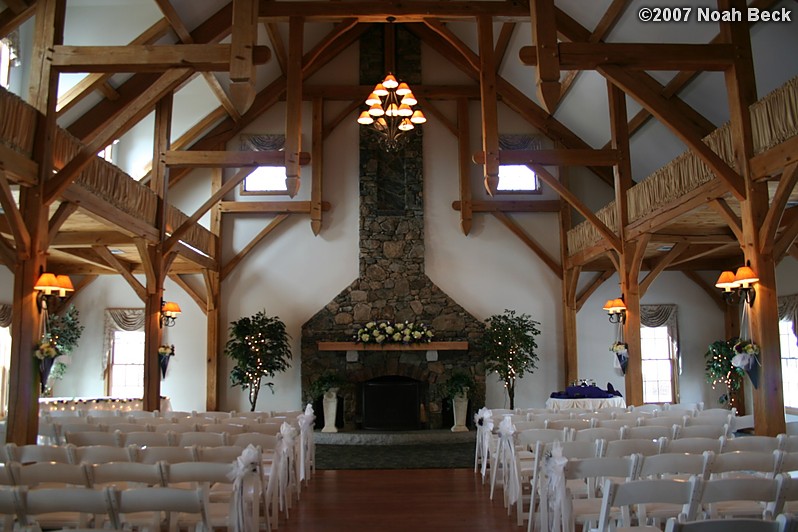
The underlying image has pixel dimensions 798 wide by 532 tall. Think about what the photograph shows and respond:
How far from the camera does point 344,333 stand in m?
14.4

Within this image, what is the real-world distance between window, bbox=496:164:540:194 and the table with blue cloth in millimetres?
5430

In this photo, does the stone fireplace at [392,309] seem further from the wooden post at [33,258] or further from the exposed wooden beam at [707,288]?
the wooden post at [33,258]

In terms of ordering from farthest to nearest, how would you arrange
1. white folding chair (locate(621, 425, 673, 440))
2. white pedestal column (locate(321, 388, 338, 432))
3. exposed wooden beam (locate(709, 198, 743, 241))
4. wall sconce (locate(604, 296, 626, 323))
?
white pedestal column (locate(321, 388, 338, 432)) → wall sconce (locate(604, 296, 626, 323)) → exposed wooden beam (locate(709, 198, 743, 241)) → white folding chair (locate(621, 425, 673, 440))

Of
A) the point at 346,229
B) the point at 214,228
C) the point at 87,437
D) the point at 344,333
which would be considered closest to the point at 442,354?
the point at 344,333

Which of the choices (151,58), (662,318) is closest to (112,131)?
(151,58)

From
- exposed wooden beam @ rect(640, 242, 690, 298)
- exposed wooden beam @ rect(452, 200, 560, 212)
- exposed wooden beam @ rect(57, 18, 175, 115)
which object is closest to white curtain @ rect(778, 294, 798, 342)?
exposed wooden beam @ rect(640, 242, 690, 298)

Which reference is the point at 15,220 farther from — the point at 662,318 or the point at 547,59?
the point at 662,318

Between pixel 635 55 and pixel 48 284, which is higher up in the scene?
pixel 635 55

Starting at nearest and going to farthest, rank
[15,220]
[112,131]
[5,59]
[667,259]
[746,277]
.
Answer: [15,220] < [746,277] < [112,131] < [5,59] < [667,259]

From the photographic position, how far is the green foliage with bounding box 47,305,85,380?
45.3 ft

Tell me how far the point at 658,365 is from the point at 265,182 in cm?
1017

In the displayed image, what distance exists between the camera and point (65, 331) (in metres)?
14.0

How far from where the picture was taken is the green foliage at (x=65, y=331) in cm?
1382

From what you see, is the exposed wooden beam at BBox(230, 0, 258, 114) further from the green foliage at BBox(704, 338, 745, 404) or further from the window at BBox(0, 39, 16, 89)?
the green foliage at BBox(704, 338, 745, 404)
